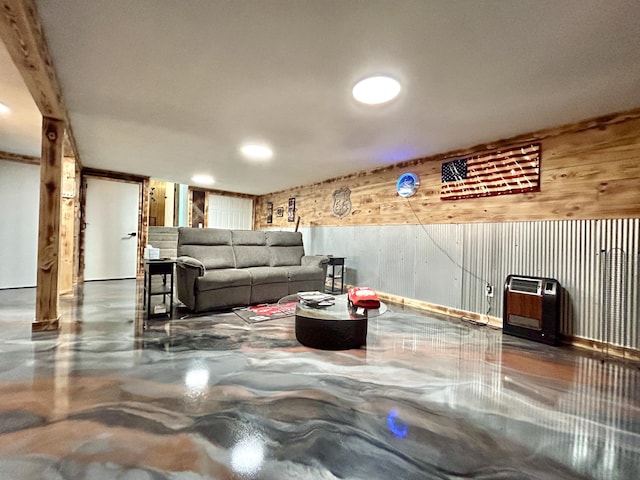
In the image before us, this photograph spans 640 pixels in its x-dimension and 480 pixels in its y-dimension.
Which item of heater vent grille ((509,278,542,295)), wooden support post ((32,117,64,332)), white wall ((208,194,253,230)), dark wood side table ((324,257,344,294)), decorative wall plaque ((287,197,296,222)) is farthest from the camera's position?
white wall ((208,194,253,230))

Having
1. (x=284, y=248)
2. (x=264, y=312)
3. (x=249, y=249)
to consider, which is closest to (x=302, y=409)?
(x=264, y=312)

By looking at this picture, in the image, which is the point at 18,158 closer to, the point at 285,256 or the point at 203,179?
the point at 203,179

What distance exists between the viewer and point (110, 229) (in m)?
5.64

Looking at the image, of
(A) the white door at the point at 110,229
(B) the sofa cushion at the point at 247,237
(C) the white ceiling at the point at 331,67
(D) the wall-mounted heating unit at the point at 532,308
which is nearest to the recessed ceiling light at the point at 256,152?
(C) the white ceiling at the point at 331,67

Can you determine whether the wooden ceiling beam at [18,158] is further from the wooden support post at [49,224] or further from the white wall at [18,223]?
the wooden support post at [49,224]

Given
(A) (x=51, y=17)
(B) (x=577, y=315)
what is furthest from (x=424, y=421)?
(A) (x=51, y=17)

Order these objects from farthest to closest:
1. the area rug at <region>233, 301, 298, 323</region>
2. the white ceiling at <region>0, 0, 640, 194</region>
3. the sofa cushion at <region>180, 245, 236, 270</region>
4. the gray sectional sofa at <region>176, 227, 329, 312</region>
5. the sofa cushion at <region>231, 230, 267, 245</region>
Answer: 1. the sofa cushion at <region>231, 230, 267, 245</region>
2. the sofa cushion at <region>180, 245, 236, 270</region>
3. the gray sectional sofa at <region>176, 227, 329, 312</region>
4. the area rug at <region>233, 301, 298, 323</region>
5. the white ceiling at <region>0, 0, 640, 194</region>

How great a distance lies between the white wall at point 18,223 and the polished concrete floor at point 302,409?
2.75 metres

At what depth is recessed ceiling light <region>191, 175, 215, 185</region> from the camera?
589 cm

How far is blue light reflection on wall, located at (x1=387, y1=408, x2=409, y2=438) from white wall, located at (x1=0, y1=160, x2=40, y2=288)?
19.0ft

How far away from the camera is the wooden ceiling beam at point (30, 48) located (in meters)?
1.44

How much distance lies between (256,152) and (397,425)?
11.7ft

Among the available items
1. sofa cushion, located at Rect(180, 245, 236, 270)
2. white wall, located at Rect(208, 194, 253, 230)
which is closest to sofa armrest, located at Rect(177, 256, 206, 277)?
sofa cushion, located at Rect(180, 245, 236, 270)

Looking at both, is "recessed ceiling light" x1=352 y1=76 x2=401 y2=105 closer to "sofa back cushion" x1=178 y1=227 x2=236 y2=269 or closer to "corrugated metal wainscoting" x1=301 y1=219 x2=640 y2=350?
"corrugated metal wainscoting" x1=301 y1=219 x2=640 y2=350
